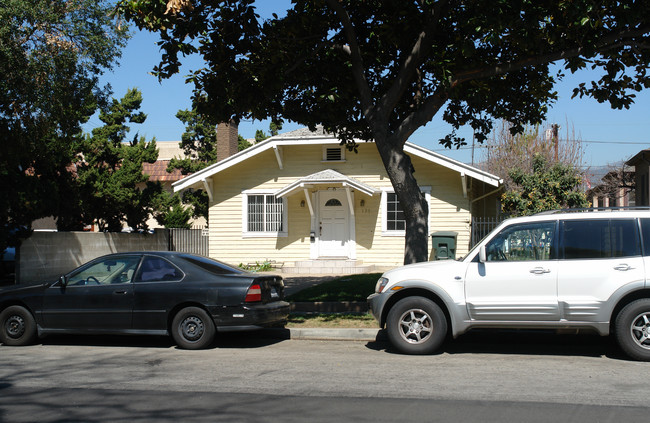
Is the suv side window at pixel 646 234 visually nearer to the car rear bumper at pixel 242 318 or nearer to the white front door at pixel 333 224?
the car rear bumper at pixel 242 318

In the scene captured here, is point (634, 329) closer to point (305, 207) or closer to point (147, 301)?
point (147, 301)

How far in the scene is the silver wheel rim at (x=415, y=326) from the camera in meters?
8.48

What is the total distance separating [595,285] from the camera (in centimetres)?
791

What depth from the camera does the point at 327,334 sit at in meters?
10.1

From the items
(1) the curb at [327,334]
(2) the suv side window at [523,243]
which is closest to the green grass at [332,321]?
(1) the curb at [327,334]

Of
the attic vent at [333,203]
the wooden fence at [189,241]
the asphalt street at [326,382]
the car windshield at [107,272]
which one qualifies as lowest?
the asphalt street at [326,382]

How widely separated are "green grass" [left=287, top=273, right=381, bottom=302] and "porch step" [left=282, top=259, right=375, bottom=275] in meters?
4.02

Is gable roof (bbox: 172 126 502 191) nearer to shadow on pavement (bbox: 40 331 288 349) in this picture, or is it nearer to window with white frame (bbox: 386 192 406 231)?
window with white frame (bbox: 386 192 406 231)

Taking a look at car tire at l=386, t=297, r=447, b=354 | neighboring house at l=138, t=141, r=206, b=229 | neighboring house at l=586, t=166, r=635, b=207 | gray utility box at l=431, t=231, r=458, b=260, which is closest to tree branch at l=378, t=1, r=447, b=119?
car tire at l=386, t=297, r=447, b=354

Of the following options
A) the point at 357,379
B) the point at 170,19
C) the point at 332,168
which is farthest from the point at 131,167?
the point at 357,379

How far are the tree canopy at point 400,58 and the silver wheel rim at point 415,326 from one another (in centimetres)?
271

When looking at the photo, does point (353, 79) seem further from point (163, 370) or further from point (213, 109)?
point (163, 370)

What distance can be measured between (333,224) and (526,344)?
12.7 m

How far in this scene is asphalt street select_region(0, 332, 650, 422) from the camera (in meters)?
5.71
